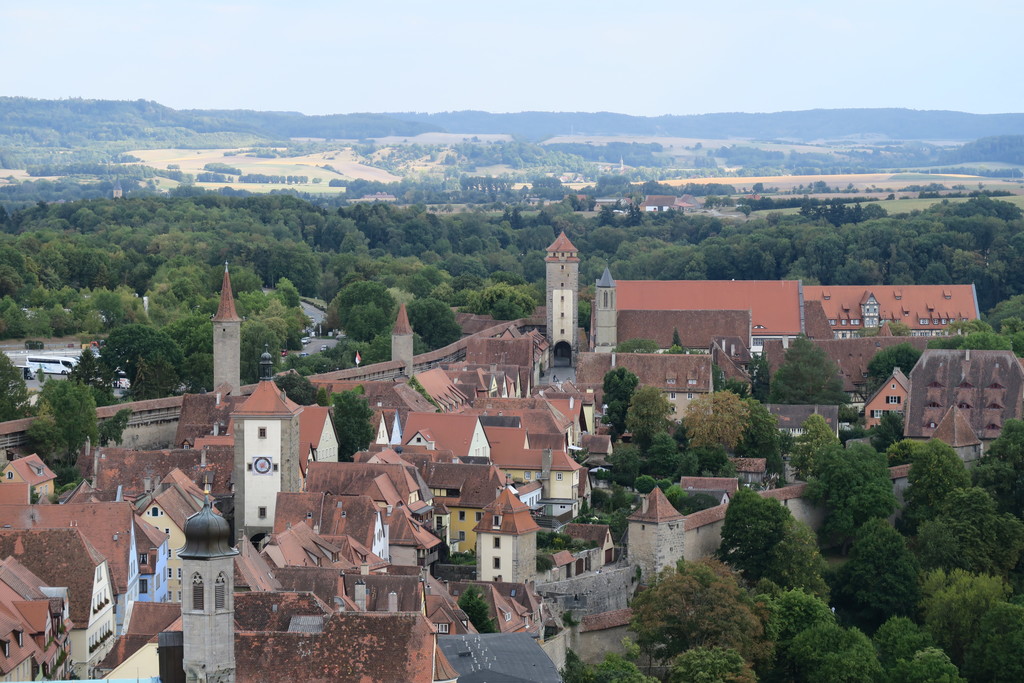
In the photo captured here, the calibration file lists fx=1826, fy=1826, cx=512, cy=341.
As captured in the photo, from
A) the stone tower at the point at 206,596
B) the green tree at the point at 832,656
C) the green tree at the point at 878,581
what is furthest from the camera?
the green tree at the point at 878,581

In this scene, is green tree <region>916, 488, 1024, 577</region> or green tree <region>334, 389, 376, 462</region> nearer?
green tree <region>916, 488, 1024, 577</region>

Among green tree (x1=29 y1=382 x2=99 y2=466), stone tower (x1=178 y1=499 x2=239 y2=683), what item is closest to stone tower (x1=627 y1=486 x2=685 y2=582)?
green tree (x1=29 y1=382 x2=99 y2=466)

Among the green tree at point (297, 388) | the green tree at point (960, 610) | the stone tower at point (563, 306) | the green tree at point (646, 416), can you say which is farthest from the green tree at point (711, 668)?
the stone tower at point (563, 306)

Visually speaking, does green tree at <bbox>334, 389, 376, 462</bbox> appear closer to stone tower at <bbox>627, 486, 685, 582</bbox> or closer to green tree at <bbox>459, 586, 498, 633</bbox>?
stone tower at <bbox>627, 486, 685, 582</bbox>

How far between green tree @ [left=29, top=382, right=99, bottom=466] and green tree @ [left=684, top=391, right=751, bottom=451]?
2415 centimetres

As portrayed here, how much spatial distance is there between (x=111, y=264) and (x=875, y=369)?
65777mm

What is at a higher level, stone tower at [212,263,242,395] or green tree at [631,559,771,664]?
stone tower at [212,263,242,395]

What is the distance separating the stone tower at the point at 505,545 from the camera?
55750 millimetres

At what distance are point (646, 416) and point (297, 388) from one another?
48.3 feet

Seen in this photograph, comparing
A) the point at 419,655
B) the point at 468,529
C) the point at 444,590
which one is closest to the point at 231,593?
the point at 419,655

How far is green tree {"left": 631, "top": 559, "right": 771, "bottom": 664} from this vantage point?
5412cm

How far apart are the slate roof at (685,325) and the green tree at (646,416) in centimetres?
2468

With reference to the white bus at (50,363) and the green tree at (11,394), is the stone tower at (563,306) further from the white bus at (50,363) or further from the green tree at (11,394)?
the green tree at (11,394)

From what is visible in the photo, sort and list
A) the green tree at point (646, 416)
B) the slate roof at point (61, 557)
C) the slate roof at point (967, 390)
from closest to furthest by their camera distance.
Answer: the slate roof at point (61, 557)
the slate roof at point (967, 390)
the green tree at point (646, 416)
